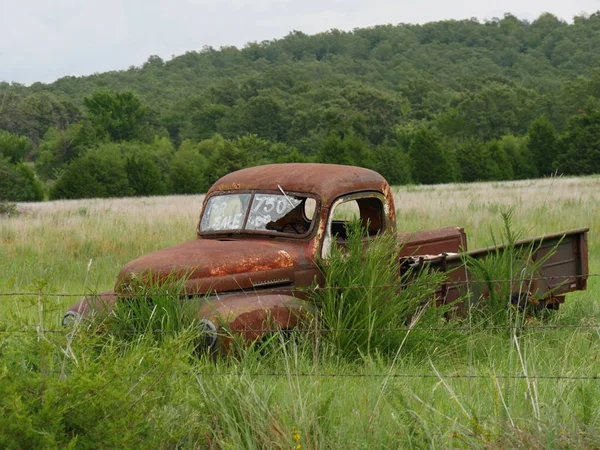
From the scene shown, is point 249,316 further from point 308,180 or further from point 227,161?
point 227,161

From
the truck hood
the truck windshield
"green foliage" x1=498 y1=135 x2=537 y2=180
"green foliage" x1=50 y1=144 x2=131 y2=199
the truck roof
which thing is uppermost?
the truck roof

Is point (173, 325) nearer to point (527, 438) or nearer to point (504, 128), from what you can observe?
point (527, 438)

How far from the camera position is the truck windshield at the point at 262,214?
8352mm

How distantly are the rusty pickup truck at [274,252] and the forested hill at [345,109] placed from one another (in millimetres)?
34694

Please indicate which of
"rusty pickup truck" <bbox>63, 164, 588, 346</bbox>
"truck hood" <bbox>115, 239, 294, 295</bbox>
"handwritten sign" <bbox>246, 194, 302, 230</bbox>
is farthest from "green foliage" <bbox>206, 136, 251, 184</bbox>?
"truck hood" <bbox>115, 239, 294, 295</bbox>

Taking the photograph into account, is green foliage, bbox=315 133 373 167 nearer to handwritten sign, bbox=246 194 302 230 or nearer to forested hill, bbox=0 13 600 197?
forested hill, bbox=0 13 600 197

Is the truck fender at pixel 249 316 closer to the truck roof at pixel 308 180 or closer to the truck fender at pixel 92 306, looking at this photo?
the truck fender at pixel 92 306

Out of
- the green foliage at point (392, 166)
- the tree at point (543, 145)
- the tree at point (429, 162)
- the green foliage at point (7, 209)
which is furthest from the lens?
the tree at point (543, 145)

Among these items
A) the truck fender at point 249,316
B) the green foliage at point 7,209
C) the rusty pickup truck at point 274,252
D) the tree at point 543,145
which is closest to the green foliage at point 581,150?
the tree at point 543,145

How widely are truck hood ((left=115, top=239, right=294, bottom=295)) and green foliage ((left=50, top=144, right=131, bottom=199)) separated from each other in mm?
47172

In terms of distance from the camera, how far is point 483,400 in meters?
5.28

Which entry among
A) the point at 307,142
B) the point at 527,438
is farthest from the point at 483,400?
the point at 307,142

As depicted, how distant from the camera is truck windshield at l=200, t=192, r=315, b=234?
329 inches

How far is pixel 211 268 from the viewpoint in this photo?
7488 millimetres
